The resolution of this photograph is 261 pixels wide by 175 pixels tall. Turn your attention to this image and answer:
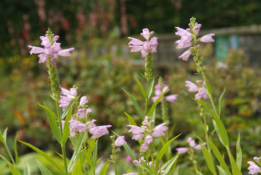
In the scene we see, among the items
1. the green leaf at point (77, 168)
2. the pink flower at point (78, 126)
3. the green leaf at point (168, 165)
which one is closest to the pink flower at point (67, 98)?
the pink flower at point (78, 126)

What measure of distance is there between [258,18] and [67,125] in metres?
11.2

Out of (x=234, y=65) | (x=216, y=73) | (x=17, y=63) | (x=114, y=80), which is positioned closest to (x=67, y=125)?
(x=216, y=73)

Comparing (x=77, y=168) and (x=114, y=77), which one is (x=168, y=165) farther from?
(x=114, y=77)

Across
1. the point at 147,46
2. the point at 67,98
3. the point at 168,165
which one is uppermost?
the point at 147,46

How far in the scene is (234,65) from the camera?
366 cm

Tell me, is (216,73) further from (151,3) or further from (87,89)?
(151,3)

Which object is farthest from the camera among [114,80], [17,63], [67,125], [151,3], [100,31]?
[151,3]

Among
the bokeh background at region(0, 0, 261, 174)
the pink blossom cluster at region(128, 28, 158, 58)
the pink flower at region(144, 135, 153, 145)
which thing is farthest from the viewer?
the bokeh background at region(0, 0, 261, 174)

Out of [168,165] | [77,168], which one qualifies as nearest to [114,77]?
[168,165]

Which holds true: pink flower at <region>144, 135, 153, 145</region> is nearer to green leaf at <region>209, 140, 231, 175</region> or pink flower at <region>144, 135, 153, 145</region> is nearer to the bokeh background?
green leaf at <region>209, 140, 231, 175</region>

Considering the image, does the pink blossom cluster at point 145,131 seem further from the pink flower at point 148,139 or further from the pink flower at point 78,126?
the pink flower at point 78,126

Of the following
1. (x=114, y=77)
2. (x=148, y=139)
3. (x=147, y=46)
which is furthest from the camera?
(x=114, y=77)

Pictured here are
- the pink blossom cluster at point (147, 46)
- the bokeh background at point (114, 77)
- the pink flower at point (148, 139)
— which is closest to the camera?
the pink flower at point (148, 139)

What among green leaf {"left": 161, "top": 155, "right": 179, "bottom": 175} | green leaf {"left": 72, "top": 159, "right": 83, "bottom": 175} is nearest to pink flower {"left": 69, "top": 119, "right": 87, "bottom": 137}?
green leaf {"left": 72, "top": 159, "right": 83, "bottom": 175}
